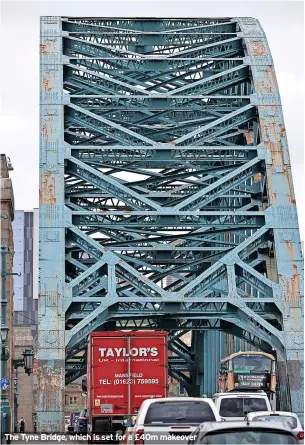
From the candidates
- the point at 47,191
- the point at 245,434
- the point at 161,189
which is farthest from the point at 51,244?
the point at 245,434

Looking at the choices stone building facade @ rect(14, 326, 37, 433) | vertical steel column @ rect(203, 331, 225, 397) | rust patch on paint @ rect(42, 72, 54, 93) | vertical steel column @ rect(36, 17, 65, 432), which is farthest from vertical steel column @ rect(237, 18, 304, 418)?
stone building facade @ rect(14, 326, 37, 433)

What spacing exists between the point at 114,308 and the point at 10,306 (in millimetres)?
28460

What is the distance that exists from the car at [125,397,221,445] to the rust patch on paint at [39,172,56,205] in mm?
23436

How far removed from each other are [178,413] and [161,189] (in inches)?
1350

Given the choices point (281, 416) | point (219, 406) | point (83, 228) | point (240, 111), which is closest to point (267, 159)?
point (240, 111)

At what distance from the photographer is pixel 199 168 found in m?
51.2

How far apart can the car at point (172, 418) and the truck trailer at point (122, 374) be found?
41.3ft

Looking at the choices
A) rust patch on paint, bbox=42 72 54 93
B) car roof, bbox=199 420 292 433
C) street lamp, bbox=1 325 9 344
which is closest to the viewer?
car roof, bbox=199 420 292 433

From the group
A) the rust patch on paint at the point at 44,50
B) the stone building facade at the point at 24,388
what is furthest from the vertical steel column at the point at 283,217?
the stone building facade at the point at 24,388

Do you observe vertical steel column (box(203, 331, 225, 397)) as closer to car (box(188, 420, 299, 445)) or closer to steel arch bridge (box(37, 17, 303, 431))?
steel arch bridge (box(37, 17, 303, 431))

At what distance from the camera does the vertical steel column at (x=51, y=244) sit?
143ft

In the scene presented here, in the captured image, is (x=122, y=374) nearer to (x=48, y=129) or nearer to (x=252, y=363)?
(x=252, y=363)

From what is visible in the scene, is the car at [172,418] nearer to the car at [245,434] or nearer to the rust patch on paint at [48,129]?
the car at [245,434]

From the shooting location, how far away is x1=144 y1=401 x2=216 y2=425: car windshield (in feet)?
78.3
